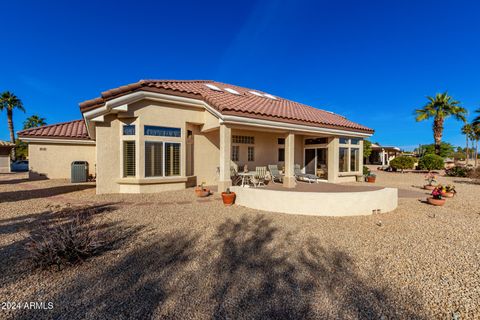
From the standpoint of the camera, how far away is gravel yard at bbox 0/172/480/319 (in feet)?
9.51

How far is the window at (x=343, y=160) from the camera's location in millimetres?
14756

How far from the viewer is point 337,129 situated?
1377cm

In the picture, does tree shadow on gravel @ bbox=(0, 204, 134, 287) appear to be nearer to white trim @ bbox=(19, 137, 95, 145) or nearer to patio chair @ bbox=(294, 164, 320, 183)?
patio chair @ bbox=(294, 164, 320, 183)

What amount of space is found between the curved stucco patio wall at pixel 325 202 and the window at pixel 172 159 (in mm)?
5298

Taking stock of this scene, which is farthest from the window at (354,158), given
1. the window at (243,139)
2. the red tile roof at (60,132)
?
the red tile roof at (60,132)

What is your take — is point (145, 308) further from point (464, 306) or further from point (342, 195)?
point (342, 195)

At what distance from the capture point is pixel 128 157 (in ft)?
34.1

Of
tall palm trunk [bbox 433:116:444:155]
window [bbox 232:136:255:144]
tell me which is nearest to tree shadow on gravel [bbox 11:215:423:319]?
window [bbox 232:136:255:144]

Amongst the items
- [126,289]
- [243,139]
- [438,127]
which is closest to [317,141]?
[243,139]

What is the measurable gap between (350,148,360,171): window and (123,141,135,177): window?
47.5ft

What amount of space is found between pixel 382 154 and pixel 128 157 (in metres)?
46.6

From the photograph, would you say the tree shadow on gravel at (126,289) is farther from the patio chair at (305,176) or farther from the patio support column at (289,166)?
the patio chair at (305,176)

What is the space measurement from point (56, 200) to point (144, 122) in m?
5.08

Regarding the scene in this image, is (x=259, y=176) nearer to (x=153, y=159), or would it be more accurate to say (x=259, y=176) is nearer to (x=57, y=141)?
(x=153, y=159)
